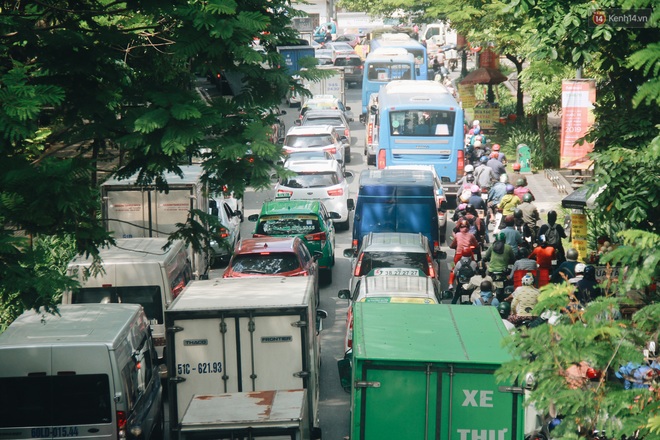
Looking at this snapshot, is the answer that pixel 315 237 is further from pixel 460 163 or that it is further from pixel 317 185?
pixel 460 163

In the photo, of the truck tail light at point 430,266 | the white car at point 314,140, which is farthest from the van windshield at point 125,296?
the white car at point 314,140

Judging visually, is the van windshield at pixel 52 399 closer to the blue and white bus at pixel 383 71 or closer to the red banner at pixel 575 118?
the red banner at pixel 575 118

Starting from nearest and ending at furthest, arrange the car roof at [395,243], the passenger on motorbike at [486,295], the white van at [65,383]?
1. the white van at [65,383]
2. the passenger on motorbike at [486,295]
3. the car roof at [395,243]

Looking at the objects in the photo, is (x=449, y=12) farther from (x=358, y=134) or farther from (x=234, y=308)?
(x=234, y=308)

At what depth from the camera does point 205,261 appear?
797 inches

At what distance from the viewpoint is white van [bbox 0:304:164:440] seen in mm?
10938

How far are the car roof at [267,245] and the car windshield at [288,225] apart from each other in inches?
102

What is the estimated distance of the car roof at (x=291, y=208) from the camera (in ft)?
66.5

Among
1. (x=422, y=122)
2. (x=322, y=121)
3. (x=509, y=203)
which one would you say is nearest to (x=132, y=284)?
(x=509, y=203)

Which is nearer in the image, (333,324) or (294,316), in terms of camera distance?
(294,316)

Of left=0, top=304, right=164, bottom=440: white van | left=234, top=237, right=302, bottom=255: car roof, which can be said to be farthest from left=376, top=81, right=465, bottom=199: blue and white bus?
left=0, top=304, right=164, bottom=440: white van

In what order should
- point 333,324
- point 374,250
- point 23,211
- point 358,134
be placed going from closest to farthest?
point 23,211
point 374,250
point 333,324
point 358,134

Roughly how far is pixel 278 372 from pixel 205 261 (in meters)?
8.64

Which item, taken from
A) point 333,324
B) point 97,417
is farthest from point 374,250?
point 97,417
